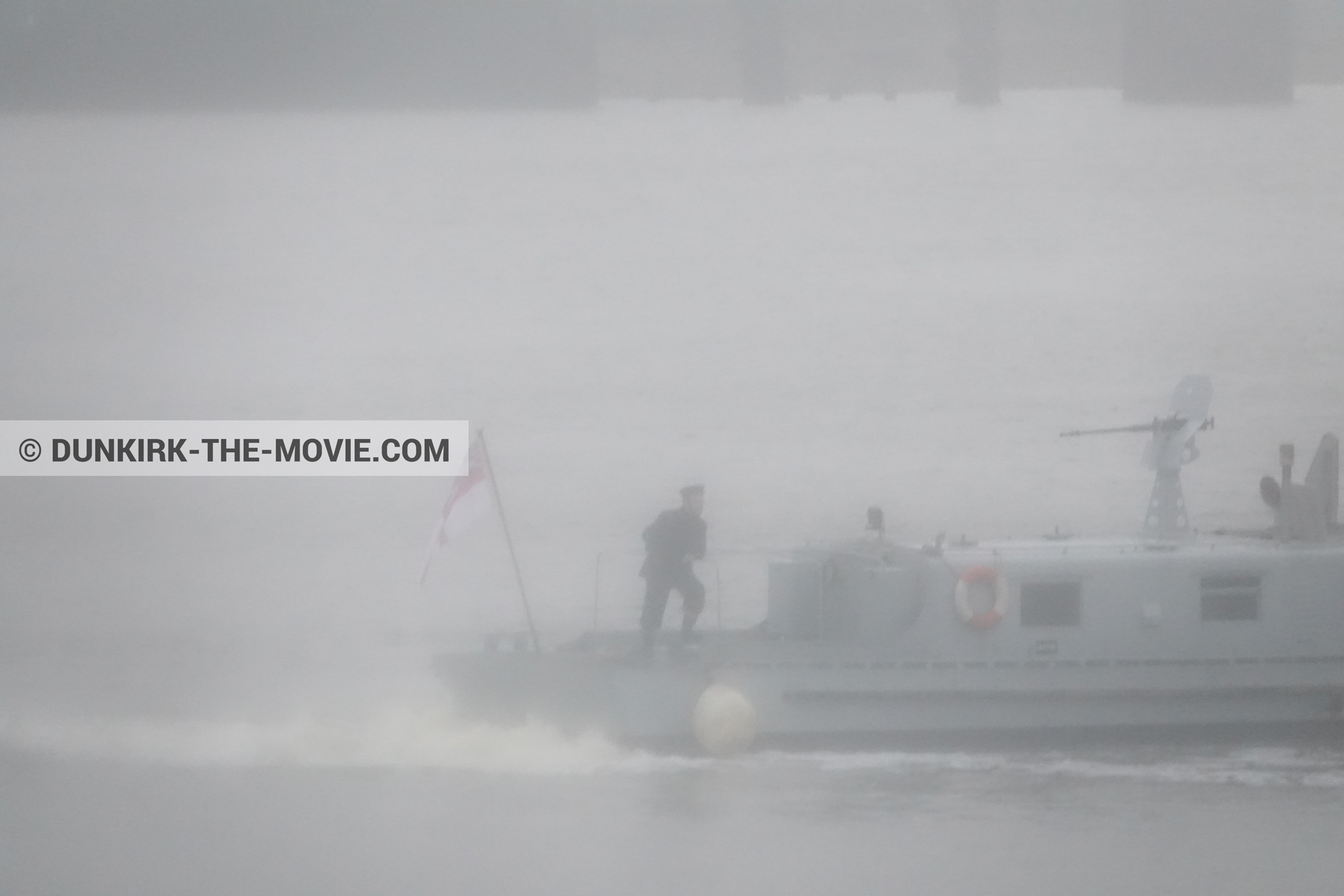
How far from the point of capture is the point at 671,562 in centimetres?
1402

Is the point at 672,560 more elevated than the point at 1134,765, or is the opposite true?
the point at 672,560

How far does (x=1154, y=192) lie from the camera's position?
10406 centimetres

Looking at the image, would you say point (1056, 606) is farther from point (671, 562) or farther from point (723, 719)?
point (671, 562)

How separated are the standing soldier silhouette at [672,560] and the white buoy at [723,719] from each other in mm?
521

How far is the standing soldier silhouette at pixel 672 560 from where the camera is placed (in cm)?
1398

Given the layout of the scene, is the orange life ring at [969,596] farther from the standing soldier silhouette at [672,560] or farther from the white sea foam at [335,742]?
the white sea foam at [335,742]

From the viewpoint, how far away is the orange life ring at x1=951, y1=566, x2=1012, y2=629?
13906mm

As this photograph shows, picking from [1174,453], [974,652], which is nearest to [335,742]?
[974,652]

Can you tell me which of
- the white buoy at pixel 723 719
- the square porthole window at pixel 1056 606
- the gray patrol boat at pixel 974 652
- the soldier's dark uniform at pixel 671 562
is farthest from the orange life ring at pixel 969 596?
the soldier's dark uniform at pixel 671 562

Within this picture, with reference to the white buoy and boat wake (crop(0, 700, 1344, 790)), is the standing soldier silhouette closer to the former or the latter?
the white buoy

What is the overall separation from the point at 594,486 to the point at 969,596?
1919cm

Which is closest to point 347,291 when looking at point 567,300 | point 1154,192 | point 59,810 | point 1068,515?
point 567,300

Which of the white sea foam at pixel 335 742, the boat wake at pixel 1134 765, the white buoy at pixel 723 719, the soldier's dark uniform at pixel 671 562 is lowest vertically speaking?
the boat wake at pixel 1134 765

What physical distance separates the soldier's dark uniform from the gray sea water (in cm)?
105
